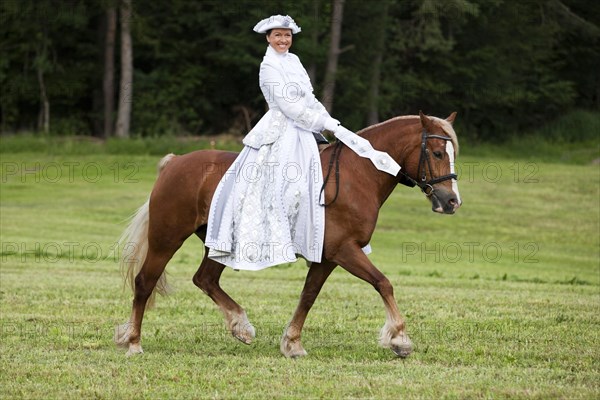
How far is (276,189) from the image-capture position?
8.60 metres

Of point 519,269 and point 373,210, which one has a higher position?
point 373,210

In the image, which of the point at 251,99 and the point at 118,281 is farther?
the point at 251,99

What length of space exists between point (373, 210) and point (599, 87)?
41.3 metres

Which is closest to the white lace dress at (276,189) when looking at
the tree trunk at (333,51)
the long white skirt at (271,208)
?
the long white skirt at (271,208)

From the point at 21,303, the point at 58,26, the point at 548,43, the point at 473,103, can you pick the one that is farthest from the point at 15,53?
the point at 21,303

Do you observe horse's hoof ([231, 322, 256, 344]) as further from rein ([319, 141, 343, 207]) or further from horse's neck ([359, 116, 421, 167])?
horse's neck ([359, 116, 421, 167])

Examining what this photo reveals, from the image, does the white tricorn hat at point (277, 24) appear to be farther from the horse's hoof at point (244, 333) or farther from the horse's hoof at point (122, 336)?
the horse's hoof at point (122, 336)

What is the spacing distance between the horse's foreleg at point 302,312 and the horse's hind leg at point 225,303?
1.42ft

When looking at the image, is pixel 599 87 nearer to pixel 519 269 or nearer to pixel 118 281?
pixel 519 269

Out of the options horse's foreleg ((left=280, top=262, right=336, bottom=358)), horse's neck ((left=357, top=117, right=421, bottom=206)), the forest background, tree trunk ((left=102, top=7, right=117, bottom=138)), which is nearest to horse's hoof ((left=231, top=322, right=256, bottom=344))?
horse's foreleg ((left=280, top=262, right=336, bottom=358))

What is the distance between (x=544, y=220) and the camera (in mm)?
26297

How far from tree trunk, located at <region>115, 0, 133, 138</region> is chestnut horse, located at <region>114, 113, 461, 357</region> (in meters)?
28.7

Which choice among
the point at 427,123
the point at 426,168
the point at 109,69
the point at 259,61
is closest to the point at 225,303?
the point at 426,168

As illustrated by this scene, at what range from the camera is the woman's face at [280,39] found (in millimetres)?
8914
